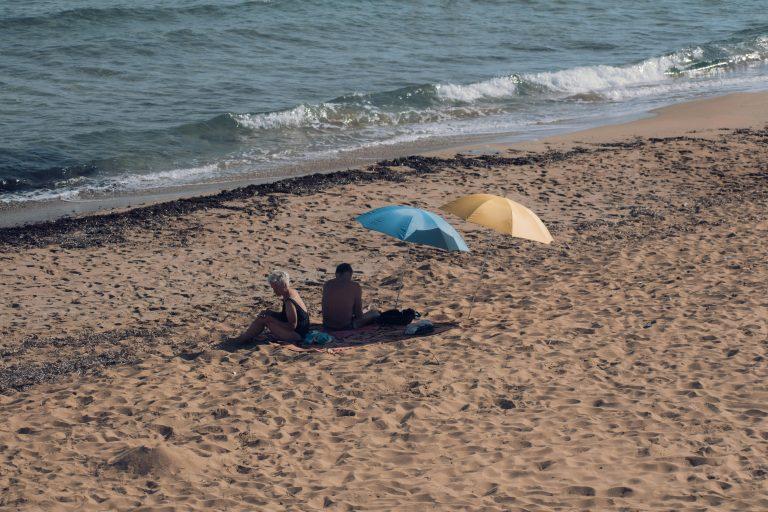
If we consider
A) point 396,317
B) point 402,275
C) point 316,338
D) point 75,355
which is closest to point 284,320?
point 316,338

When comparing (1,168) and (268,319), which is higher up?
(1,168)

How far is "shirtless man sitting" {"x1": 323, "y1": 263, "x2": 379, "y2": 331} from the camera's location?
29.9 ft

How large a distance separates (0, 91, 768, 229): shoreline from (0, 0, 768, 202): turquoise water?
0.64 metres

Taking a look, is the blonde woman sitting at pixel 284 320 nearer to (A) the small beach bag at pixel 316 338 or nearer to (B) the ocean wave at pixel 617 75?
(A) the small beach bag at pixel 316 338

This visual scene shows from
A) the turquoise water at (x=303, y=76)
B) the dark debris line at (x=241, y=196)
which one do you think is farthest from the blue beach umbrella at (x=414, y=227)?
the turquoise water at (x=303, y=76)

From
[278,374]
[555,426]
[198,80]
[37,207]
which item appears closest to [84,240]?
[37,207]

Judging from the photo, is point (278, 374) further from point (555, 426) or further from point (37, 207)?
point (37, 207)

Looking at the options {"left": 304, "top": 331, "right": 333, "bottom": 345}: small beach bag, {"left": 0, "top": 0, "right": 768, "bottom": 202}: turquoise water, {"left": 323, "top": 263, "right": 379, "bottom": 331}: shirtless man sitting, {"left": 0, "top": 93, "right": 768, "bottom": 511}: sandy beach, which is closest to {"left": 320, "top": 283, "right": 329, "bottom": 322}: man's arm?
{"left": 323, "top": 263, "right": 379, "bottom": 331}: shirtless man sitting

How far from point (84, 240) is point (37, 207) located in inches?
107

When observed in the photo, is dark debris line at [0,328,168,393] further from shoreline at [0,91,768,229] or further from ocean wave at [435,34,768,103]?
ocean wave at [435,34,768,103]

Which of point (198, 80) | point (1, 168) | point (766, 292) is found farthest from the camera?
point (198, 80)

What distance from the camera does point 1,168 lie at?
1587 centimetres

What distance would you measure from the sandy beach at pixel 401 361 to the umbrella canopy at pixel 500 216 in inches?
33.4

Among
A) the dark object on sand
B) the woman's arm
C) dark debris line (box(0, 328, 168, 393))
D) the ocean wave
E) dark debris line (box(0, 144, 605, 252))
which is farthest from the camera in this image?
the ocean wave
